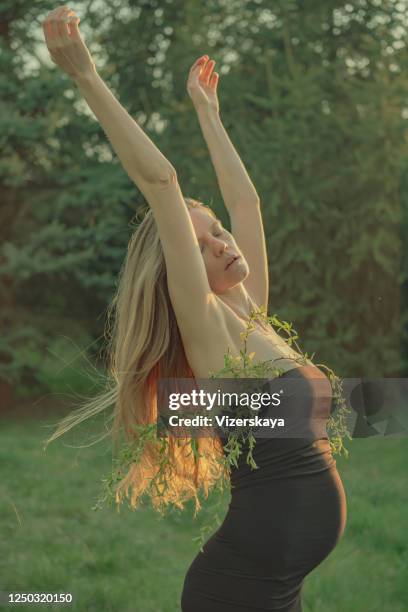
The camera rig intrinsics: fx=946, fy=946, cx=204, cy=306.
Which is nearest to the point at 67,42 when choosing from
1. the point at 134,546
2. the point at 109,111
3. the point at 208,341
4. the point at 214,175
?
the point at 109,111

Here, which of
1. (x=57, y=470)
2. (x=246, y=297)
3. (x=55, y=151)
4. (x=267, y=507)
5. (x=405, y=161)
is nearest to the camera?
(x=267, y=507)

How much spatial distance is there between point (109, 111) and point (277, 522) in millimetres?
944

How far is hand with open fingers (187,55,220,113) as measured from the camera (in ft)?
8.78

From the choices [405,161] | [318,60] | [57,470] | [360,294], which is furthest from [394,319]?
[57,470]

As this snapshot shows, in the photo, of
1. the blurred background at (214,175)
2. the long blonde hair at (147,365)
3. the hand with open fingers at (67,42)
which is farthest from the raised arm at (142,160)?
the blurred background at (214,175)

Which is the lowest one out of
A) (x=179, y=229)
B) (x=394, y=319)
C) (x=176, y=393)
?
(x=394, y=319)

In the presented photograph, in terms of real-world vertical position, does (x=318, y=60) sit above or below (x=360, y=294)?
above

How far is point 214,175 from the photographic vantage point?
9.01 metres

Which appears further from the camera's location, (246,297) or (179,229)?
(246,297)

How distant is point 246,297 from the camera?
242 centimetres

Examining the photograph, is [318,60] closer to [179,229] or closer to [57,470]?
[57,470]

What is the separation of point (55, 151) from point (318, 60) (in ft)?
9.30

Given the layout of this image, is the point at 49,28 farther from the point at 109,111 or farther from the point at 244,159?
the point at 244,159

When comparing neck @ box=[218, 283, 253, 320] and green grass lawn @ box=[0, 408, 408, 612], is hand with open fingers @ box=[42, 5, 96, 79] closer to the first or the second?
neck @ box=[218, 283, 253, 320]
